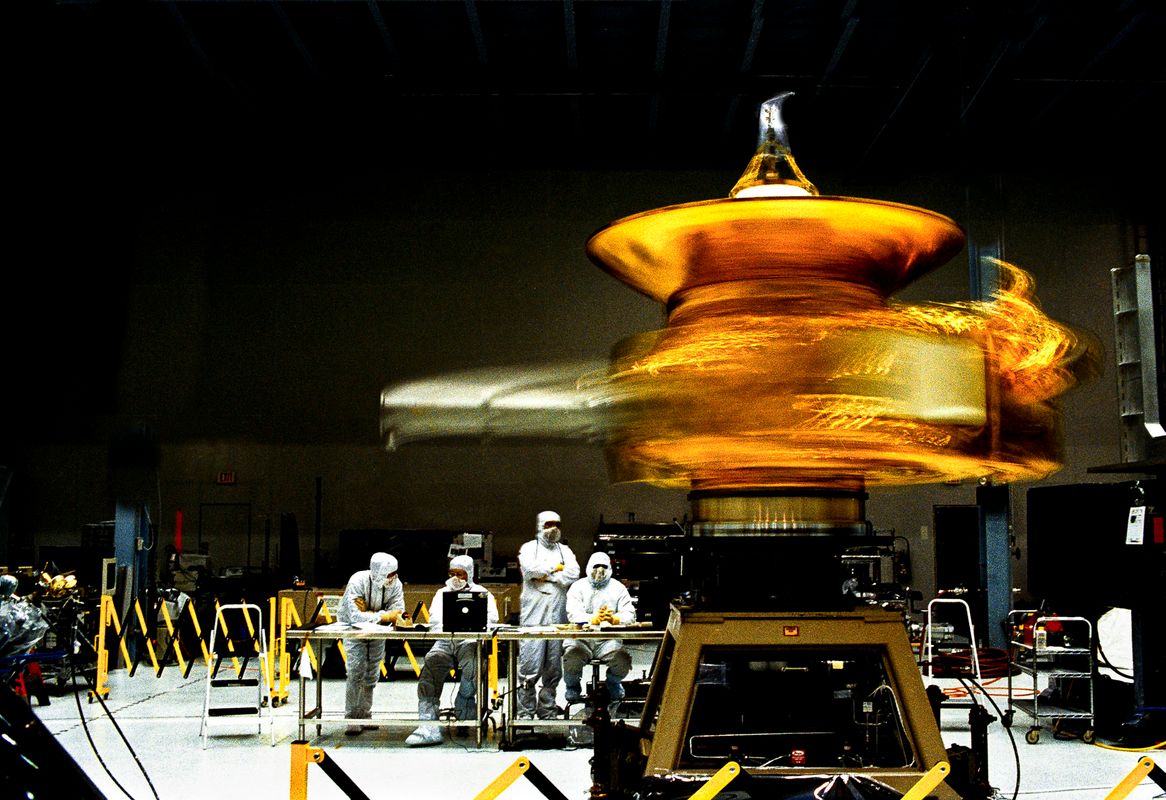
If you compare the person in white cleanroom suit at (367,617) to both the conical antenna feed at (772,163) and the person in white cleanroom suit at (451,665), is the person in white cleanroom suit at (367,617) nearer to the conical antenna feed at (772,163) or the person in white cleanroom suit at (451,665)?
the person in white cleanroom suit at (451,665)

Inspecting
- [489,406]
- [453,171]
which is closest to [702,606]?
[489,406]

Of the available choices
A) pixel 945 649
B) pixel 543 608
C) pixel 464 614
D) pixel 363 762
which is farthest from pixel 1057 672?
pixel 363 762

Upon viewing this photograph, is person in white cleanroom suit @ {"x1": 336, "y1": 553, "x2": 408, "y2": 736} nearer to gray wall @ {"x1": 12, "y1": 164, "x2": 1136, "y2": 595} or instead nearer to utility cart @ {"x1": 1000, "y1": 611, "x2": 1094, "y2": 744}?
gray wall @ {"x1": 12, "y1": 164, "x2": 1136, "y2": 595}

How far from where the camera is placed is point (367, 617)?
588 centimetres

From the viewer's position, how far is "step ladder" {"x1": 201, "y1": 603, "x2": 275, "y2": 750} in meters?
5.55

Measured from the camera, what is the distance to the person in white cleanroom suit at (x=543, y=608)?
5.83 metres

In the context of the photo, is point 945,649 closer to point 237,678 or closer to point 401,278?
point 237,678

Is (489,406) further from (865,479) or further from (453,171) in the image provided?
(453,171)

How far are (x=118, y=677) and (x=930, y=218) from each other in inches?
301

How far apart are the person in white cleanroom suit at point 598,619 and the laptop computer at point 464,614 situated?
0.59 metres

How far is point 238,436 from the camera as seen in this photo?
245 cm

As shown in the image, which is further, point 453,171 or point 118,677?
point 118,677

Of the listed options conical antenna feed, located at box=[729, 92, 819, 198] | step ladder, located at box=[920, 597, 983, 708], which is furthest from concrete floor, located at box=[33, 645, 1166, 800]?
conical antenna feed, located at box=[729, 92, 819, 198]

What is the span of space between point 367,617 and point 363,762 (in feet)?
3.28
